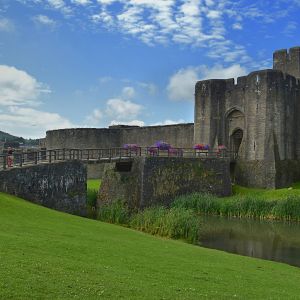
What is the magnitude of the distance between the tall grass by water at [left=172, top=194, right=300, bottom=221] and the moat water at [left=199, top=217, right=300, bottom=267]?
3.69 feet

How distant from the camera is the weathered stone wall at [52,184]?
2119cm

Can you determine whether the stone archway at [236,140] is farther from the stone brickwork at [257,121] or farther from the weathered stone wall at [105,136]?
the weathered stone wall at [105,136]

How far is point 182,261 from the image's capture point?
490 inches

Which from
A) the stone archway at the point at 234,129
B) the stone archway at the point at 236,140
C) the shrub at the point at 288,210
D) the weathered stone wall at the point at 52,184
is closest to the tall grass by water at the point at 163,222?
the weathered stone wall at the point at 52,184

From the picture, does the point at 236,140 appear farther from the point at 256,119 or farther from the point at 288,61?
the point at 288,61

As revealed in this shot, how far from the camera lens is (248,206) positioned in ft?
95.6

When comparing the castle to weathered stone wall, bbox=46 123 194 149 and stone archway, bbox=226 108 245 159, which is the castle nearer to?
stone archway, bbox=226 108 245 159

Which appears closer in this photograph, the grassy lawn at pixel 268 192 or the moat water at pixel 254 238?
the moat water at pixel 254 238

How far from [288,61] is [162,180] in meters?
18.7

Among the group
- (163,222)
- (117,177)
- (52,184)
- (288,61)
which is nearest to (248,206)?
(117,177)

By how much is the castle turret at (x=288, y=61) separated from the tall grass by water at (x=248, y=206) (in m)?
16.6

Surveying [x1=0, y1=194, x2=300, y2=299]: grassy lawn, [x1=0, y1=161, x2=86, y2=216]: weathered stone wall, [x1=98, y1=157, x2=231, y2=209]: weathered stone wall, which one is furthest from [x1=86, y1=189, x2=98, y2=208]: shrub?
[x1=0, y1=194, x2=300, y2=299]: grassy lawn

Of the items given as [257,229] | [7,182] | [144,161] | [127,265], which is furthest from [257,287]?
[144,161]

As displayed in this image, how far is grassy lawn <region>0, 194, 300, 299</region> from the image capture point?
8.09 metres
